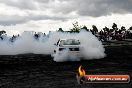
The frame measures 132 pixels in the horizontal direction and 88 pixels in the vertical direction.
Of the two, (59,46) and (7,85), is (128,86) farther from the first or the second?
(59,46)

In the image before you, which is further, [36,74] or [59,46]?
[59,46]

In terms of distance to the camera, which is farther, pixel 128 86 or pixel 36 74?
pixel 36 74

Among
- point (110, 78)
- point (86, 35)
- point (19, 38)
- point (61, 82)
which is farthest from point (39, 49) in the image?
point (110, 78)

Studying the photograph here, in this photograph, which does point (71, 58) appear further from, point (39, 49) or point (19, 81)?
point (39, 49)

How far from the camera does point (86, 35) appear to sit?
33906 mm

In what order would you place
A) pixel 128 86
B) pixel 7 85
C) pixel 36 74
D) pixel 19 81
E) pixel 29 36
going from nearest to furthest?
pixel 128 86 < pixel 7 85 < pixel 19 81 < pixel 36 74 < pixel 29 36

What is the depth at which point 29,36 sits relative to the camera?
4597 centimetres

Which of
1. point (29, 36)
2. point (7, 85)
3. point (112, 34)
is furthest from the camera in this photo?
point (112, 34)

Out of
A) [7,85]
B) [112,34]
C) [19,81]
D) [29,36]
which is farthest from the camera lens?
[112,34]

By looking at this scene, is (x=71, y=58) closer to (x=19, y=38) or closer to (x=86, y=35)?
(x=86, y=35)

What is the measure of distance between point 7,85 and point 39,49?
92.5 feet

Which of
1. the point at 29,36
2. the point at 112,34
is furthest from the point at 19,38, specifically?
the point at 112,34

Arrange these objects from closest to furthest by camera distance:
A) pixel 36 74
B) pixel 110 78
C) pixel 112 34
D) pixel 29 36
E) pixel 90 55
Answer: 1. pixel 110 78
2. pixel 36 74
3. pixel 90 55
4. pixel 29 36
5. pixel 112 34

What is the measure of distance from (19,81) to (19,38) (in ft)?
102
